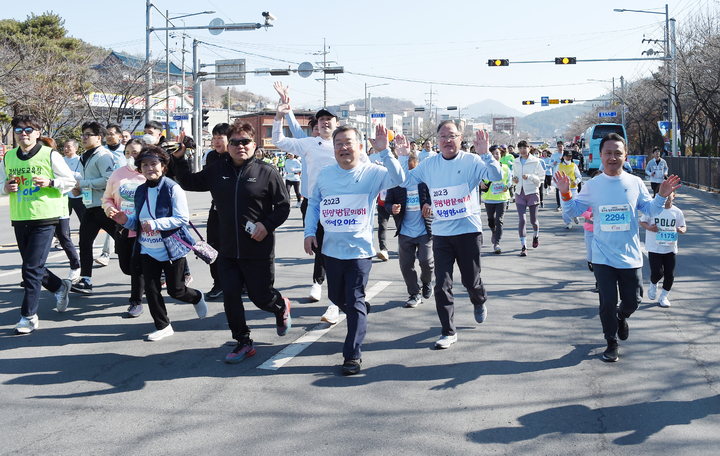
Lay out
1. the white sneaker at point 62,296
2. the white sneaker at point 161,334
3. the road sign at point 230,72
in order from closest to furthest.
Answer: the white sneaker at point 161,334
the white sneaker at point 62,296
the road sign at point 230,72

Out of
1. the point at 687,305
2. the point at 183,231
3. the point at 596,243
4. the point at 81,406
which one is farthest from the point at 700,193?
the point at 81,406

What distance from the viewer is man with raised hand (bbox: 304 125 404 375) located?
4922 millimetres

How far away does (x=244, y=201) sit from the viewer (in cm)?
509

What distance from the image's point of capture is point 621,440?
3.66 m

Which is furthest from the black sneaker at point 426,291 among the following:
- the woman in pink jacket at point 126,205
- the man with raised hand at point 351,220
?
the woman in pink jacket at point 126,205

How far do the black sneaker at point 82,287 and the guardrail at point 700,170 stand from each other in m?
21.0

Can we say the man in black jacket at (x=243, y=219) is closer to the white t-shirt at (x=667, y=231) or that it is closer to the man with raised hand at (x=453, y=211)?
the man with raised hand at (x=453, y=211)

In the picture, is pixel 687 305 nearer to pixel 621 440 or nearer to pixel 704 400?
pixel 704 400

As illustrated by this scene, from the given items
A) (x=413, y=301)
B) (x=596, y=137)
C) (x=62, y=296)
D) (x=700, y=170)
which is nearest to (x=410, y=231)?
(x=413, y=301)

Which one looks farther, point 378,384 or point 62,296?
point 62,296

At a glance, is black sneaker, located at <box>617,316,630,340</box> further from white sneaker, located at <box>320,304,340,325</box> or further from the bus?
the bus

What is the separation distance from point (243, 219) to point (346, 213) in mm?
832

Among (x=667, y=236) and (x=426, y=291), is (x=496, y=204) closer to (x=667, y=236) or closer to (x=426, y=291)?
(x=426, y=291)

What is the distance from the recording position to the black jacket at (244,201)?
5.09 meters
